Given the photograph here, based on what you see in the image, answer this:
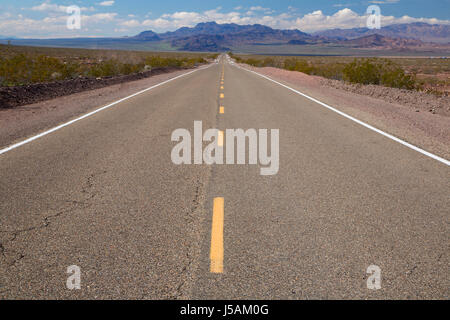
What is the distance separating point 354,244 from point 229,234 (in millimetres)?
1307

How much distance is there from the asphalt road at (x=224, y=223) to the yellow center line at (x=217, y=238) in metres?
0.02

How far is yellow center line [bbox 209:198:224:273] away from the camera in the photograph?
3.21 m

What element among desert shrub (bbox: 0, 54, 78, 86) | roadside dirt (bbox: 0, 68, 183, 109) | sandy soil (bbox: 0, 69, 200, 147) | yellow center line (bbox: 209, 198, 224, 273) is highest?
desert shrub (bbox: 0, 54, 78, 86)

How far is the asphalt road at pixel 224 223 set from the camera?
297 centimetres

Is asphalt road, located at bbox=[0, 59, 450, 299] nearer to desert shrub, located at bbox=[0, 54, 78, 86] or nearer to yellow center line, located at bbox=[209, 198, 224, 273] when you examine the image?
yellow center line, located at bbox=[209, 198, 224, 273]

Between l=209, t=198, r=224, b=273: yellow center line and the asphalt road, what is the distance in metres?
0.02

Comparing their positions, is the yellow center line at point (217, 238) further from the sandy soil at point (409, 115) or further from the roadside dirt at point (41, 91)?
the roadside dirt at point (41, 91)

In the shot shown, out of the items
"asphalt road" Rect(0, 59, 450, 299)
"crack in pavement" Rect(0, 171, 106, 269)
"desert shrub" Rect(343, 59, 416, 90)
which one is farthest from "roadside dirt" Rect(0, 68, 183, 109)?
"desert shrub" Rect(343, 59, 416, 90)

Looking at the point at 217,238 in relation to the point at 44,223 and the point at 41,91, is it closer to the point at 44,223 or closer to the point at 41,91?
the point at 44,223

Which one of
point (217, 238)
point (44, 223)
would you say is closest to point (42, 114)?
point (44, 223)

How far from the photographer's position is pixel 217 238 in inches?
144
